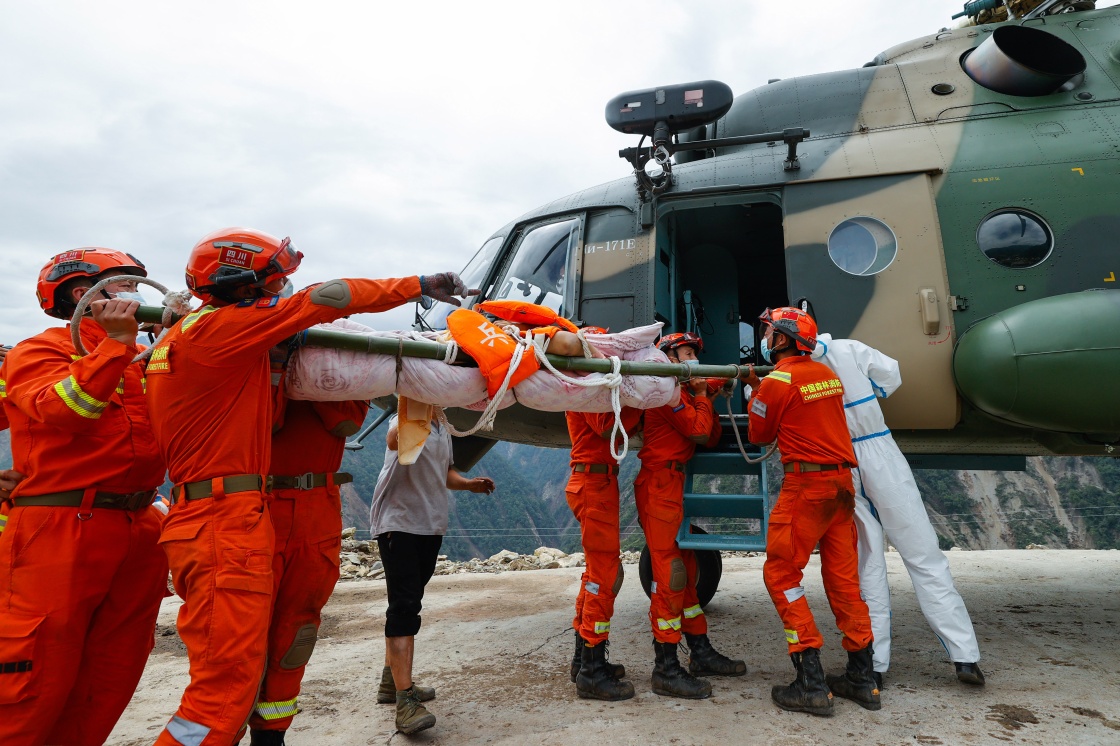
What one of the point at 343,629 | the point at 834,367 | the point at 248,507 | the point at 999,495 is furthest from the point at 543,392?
the point at 999,495

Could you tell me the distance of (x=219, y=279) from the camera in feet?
7.32

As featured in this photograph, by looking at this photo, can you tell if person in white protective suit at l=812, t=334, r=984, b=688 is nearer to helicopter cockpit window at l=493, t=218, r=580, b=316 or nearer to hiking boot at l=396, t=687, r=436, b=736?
helicopter cockpit window at l=493, t=218, r=580, b=316

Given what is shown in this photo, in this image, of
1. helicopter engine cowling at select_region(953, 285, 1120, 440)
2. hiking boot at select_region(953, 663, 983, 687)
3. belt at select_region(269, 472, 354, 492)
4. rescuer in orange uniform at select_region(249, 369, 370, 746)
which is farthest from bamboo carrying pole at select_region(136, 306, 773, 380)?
hiking boot at select_region(953, 663, 983, 687)

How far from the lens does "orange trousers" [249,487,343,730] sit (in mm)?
2430

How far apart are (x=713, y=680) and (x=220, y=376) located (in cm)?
311

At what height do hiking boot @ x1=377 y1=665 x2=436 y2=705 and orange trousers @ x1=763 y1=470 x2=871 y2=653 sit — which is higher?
orange trousers @ x1=763 y1=470 x2=871 y2=653

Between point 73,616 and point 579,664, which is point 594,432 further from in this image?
point 73,616

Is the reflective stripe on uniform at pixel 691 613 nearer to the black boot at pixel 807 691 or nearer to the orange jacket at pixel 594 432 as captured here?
the black boot at pixel 807 691

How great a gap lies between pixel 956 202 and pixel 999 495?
1389 inches

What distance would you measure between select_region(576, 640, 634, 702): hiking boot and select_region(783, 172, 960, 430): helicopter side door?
2.23 metres

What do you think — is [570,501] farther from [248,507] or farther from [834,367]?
[248,507]

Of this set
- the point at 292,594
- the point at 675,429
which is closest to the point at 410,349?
the point at 292,594

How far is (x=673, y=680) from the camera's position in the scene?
3549 mm

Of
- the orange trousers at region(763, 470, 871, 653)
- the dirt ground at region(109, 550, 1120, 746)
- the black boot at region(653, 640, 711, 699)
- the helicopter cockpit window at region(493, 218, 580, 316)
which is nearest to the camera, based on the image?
the dirt ground at region(109, 550, 1120, 746)
